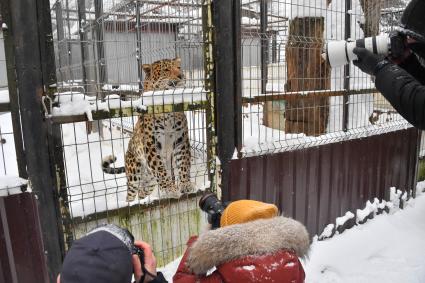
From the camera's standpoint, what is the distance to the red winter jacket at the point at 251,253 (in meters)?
A: 1.63

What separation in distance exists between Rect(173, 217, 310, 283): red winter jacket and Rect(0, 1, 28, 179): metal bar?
4.65ft

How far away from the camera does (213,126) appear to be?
3361 millimetres

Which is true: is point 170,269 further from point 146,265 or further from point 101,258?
point 101,258

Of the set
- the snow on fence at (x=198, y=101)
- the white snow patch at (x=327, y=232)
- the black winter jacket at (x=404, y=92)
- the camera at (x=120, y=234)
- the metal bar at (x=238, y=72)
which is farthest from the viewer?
the white snow patch at (x=327, y=232)

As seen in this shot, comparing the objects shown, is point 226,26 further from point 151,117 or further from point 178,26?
point 151,117

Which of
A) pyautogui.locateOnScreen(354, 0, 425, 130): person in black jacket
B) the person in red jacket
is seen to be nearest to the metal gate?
pyautogui.locateOnScreen(354, 0, 425, 130): person in black jacket

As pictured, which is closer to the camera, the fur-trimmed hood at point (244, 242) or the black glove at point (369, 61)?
the fur-trimmed hood at point (244, 242)

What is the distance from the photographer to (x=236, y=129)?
11.3ft

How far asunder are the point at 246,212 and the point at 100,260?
708 mm

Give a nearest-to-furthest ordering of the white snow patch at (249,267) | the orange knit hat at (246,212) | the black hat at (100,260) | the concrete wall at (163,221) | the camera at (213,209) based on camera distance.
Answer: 1. the black hat at (100,260)
2. the white snow patch at (249,267)
3. the orange knit hat at (246,212)
4. the camera at (213,209)
5. the concrete wall at (163,221)

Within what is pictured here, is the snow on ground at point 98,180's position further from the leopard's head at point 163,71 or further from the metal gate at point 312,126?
the leopard's head at point 163,71

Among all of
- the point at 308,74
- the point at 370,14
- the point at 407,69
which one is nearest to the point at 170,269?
the point at 407,69

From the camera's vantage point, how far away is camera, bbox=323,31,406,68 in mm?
2199

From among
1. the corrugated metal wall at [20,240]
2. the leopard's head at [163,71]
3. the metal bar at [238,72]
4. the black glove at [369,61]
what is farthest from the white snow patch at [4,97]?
the leopard's head at [163,71]
